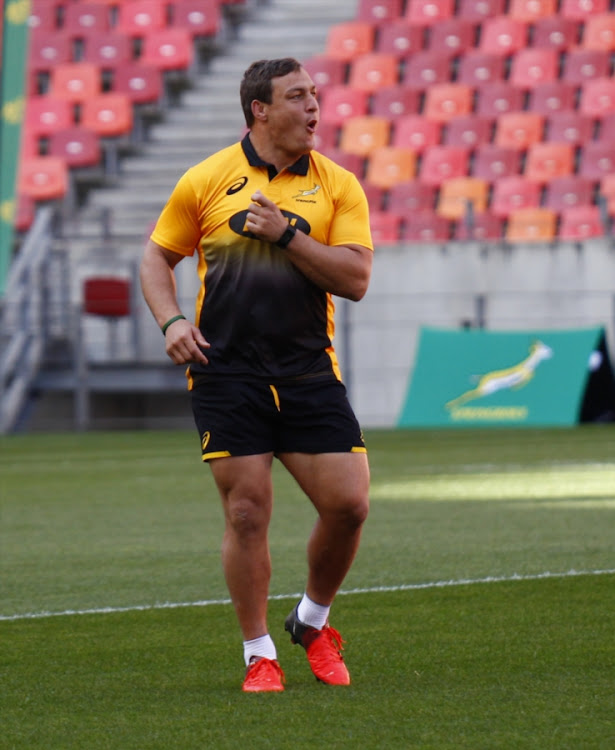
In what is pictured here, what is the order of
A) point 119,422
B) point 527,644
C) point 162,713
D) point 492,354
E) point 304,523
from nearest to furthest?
1. point 162,713
2. point 527,644
3. point 304,523
4. point 492,354
5. point 119,422

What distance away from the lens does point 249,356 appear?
4160 millimetres

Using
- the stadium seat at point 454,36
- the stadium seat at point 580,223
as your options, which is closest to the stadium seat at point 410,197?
the stadium seat at point 580,223

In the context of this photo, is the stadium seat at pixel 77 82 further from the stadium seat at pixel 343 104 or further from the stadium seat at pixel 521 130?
the stadium seat at pixel 521 130

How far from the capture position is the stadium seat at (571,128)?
19.1 m

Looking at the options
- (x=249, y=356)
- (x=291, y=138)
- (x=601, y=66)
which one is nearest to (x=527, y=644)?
(x=249, y=356)

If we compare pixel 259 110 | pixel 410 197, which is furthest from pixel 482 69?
pixel 259 110

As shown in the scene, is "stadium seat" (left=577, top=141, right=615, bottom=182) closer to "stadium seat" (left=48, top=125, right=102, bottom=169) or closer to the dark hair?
"stadium seat" (left=48, top=125, right=102, bottom=169)

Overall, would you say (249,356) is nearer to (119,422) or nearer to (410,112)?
(119,422)

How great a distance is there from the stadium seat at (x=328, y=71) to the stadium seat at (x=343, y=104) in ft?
1.37

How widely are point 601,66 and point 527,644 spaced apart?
16.3 metres

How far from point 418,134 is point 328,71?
211 centimetres

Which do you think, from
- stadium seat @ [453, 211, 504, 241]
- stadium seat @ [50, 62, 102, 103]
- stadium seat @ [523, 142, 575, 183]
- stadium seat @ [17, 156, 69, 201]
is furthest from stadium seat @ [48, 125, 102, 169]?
stadium seat @ [523, 142, 575, 183]

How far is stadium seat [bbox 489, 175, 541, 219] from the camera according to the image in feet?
60.6

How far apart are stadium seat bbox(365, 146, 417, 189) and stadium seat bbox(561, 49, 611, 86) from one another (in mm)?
2330
